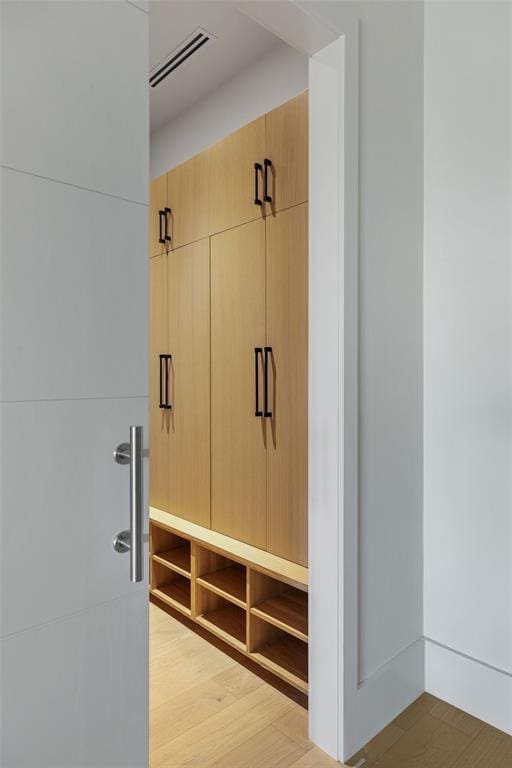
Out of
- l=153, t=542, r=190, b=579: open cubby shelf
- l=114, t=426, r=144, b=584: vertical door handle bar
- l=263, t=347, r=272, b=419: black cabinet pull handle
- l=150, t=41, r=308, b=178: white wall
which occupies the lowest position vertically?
l=153, t=542, r=190, b=579: open cubby shelf

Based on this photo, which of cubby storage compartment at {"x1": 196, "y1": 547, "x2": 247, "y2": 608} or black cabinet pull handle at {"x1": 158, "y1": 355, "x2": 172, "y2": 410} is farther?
black cabinet pull handle at {"x1": 158, "y1": 355, "x2": 172, "y2": 410}

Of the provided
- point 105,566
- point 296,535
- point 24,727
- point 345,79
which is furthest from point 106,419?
point 345,79

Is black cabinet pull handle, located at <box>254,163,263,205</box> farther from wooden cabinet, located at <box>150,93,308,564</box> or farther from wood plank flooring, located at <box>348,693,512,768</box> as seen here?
wood plank flooring, located at <box>348,693,512,768</box>

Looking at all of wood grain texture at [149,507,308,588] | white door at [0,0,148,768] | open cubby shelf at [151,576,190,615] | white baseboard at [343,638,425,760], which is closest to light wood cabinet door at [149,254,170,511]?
wood grain texture at [149,507,308,588]

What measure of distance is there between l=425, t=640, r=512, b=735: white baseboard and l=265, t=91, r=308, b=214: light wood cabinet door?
6.14 feet

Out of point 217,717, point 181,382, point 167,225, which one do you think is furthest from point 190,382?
point 217,717

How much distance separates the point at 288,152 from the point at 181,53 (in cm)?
98

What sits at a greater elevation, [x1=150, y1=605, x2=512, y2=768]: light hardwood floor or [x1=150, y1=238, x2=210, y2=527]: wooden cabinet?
[x1=150, y1=238, x2=210, y2=527]: wooden cabinet

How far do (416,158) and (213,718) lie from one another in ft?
7.46

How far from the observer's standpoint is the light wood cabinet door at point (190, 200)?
247 centimetres

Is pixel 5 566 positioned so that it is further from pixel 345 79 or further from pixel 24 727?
pixel 345 79

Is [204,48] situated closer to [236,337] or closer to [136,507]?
[236,337]

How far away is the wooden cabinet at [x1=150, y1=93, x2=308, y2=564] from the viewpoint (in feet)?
6.75

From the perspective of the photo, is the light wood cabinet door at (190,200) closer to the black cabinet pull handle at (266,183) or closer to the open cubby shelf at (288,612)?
the black cabinet pull handle at (266,183)
